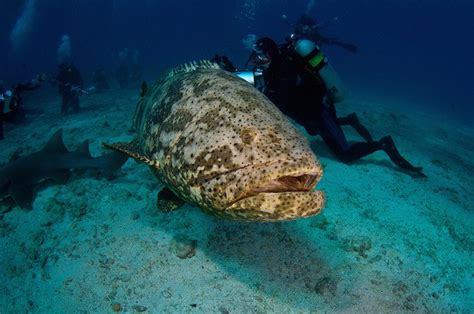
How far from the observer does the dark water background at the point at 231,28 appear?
78.2 m

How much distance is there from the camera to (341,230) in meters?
4.21

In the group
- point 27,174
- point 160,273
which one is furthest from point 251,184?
point 27,174

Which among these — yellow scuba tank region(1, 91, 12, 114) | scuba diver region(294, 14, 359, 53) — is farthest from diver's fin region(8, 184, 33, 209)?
scuba diver region(294, 14, 359, 53)

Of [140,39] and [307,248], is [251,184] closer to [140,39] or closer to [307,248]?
[307,248]

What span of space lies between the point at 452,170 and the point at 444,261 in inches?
172

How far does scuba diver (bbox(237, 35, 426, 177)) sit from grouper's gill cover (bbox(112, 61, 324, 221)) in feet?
7.88

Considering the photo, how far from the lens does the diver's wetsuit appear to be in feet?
18.1

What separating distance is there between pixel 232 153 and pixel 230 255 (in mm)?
1850

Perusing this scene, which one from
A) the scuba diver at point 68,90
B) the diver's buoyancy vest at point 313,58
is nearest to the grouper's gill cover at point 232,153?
the diver's buoyancy vest at point 313,58

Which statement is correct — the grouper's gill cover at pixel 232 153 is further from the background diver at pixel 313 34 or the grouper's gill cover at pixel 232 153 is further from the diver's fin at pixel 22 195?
the background diver at pixel 313 34

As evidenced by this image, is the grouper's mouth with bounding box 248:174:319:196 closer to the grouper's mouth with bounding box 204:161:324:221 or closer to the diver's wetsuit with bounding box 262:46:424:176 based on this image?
the grouper's mouth with bounding box 204:161:324:221

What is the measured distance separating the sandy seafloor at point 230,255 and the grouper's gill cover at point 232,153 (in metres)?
1.26

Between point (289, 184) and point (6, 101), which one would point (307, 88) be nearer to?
point (289, 184)

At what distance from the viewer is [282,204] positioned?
2.05 meters
